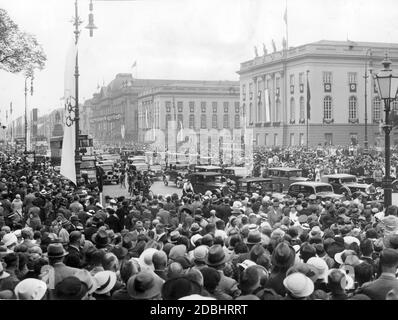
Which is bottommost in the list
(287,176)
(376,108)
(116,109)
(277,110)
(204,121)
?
(287,176)

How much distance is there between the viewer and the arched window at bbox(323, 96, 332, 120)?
229ft

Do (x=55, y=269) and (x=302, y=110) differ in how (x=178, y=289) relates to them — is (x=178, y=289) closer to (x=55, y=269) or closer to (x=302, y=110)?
(x=55, y=269)

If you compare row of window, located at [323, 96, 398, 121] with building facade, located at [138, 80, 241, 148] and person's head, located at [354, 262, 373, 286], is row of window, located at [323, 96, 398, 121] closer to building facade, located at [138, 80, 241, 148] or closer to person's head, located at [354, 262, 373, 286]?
building facade, located at [138, 80, 241, 148]

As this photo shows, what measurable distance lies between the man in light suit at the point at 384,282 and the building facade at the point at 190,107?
66593 millimetres

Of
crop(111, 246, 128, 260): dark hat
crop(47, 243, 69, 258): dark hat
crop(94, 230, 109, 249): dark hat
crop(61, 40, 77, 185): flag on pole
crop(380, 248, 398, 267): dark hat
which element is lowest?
crop(111, 246, 128, 260): dark hat

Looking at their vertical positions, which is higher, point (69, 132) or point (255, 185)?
point (69, 132)

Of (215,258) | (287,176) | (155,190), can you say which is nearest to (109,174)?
(155,190)

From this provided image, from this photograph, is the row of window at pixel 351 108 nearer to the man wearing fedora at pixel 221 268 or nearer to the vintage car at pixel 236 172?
the vintage car at pixel 236 172

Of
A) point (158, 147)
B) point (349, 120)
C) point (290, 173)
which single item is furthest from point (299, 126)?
point (290, 173)

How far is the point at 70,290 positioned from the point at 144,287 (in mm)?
724

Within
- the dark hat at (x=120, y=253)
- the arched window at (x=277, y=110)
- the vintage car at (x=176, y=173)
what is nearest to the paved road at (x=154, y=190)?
the vintage car at (x=176, y=173)

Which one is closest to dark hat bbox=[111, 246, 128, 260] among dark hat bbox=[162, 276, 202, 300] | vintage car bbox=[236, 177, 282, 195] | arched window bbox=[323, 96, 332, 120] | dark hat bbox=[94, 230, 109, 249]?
dark hat bbox=[94, 230, 109, 249]

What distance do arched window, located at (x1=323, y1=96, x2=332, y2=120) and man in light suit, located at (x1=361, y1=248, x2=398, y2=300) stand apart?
212ft

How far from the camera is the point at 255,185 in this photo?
88.8ft
